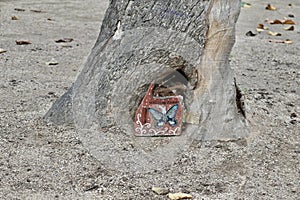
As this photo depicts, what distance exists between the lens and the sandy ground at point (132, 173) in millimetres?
2535

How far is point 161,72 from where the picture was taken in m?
3.00

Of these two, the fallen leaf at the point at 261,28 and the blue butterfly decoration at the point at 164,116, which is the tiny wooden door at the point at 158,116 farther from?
the fallen leaf at the point at 261,28

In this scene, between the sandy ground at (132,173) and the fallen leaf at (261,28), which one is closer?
the sandy ground at (132,173)

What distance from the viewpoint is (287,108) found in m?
3.62

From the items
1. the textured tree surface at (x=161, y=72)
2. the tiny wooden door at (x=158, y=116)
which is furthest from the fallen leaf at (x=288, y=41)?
the tiny wooden door at (x=158, y=116)

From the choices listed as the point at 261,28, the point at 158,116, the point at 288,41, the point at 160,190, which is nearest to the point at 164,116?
the point at 158,116

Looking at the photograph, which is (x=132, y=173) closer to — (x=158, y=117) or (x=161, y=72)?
(x=158, y=117)

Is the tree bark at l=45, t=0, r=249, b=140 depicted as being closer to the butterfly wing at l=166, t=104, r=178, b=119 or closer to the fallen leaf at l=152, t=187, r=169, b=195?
the butterfly wing at l=166, t=104, r=178, b=119

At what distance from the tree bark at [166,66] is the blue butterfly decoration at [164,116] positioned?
9cm

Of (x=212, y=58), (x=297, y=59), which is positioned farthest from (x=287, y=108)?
(x=297, y=59)

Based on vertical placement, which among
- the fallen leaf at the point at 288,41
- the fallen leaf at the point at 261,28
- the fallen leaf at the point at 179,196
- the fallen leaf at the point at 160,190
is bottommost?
the fallen leaf at the point at 261,28

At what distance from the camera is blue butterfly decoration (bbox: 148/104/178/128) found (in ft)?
9.77

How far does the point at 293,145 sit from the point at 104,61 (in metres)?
1.07

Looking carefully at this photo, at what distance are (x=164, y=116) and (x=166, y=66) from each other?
0.25 m
